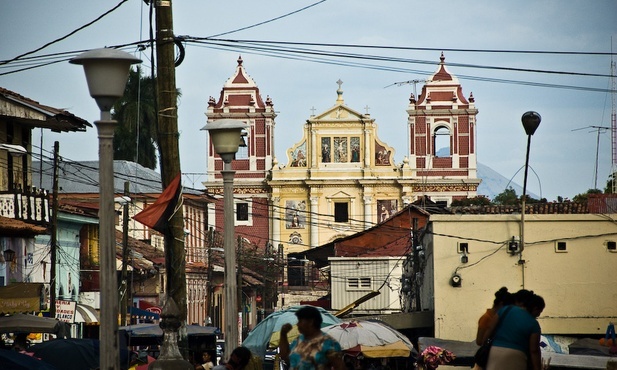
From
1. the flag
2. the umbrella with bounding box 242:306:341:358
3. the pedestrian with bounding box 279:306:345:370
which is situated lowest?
the umbrella with bounding box 242:306:341:358

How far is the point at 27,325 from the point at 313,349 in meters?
14.5

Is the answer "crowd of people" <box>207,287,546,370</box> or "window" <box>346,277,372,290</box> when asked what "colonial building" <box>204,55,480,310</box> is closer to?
"window" <box>346,277,372,290</box>

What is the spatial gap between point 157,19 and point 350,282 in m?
38.2

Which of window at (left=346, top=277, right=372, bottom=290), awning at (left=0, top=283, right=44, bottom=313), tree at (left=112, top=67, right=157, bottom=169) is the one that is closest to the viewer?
awning at (left=0, top=283, right=44, bottom=313)

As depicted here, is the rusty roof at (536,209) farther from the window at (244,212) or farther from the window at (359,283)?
the window at (244,212)

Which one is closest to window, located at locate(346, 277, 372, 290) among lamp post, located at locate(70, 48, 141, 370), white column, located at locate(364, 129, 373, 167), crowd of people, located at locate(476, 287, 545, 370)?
white column, located at locate(364, 129, 373, 167)

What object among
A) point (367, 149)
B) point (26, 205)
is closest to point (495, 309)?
point (26, 205)

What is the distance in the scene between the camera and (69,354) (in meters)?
18.2

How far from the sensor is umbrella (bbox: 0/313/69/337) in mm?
22656

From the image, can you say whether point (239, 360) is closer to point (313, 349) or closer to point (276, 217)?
point (313, 349)

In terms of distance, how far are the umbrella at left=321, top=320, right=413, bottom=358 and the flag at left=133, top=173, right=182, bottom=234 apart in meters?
5.91

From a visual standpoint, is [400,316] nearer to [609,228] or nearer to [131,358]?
[609,228]

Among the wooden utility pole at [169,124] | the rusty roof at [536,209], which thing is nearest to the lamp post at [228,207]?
the wooden utility pole at [169,124]

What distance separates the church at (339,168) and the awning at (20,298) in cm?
5832
